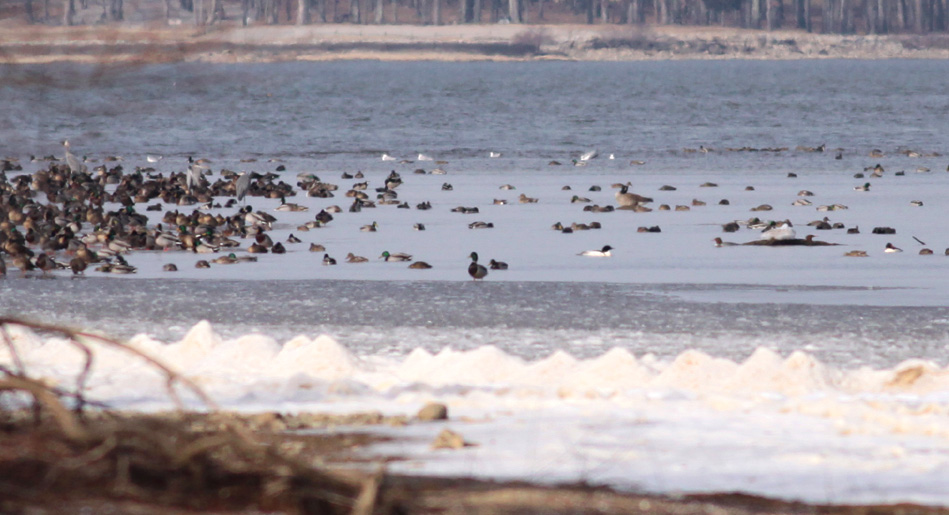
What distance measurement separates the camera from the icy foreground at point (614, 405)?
21.0ft

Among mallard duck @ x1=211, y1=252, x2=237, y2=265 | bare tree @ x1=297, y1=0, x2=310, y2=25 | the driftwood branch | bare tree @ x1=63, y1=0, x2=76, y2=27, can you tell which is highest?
bare tree @ x1=297, y1=0, x2=310, y2=25

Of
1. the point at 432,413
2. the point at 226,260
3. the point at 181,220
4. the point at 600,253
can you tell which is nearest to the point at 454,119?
the point at 181,220

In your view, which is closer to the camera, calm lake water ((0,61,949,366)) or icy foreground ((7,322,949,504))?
icy foreground ((7,322,949,504))

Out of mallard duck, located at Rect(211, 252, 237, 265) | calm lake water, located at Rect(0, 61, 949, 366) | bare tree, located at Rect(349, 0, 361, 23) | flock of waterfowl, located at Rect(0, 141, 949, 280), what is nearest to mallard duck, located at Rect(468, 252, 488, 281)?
flock of waterfowl, located at Rect(0, 141, 949, 280)

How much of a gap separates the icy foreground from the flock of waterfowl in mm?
4905

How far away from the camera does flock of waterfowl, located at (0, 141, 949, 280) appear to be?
15367mm

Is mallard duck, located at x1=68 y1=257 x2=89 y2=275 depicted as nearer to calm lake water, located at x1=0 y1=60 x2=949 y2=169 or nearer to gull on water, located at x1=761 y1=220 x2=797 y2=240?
calm lake water, located at x1=0 y1=60 x2=949 y2=169

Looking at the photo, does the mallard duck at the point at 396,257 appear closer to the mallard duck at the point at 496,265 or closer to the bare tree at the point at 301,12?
the mallard duck at the point at 496,265

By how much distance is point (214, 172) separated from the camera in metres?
33.1

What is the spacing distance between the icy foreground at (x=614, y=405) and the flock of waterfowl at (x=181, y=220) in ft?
16.1

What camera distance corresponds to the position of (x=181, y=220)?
60.6 feet

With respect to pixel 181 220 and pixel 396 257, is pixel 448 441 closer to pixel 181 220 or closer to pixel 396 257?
pixel 396 257

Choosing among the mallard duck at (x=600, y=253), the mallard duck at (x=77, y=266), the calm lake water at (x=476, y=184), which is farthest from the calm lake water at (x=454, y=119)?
the mallard duck at (x=600, y=253)

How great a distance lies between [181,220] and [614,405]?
11.7 m
